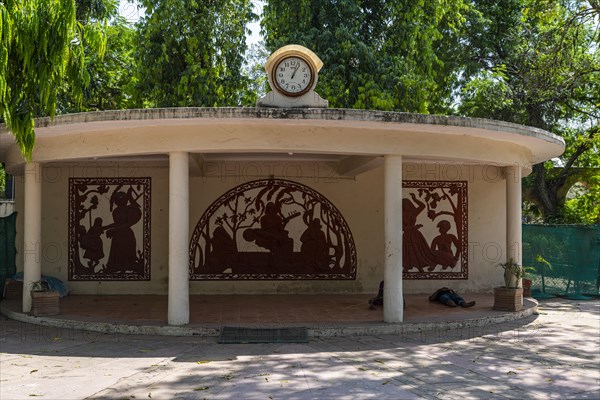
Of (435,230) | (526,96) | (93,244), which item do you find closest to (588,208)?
(526,96)

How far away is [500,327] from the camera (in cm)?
950

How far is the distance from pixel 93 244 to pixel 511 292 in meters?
7.97

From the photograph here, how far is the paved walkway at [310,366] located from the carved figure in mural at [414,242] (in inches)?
142

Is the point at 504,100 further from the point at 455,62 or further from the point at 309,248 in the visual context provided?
the point at 309,248

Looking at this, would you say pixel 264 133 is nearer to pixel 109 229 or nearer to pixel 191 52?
pixel 109 229

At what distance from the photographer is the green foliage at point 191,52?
17719 millimetres

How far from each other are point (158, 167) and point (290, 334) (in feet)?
17.9

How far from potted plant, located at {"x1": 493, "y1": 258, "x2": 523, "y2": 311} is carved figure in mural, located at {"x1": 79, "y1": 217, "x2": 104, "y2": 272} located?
7.61m

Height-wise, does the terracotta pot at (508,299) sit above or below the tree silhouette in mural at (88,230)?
below

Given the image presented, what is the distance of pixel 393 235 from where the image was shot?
30.3 feet

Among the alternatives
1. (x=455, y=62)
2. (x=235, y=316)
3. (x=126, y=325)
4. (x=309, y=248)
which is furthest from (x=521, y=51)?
(x=126, y=325)

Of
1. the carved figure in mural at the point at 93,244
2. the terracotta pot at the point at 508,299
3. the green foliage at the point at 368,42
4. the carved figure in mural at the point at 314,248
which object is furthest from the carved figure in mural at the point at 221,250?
the green foliage at the point at 368,42

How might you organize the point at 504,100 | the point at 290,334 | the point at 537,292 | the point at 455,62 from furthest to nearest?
the point at 455,62, the point at 504,100, the point at 537,292, the point at 290,334

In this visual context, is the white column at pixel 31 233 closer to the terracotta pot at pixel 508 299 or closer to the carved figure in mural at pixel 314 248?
the carved figure in mural at pixel 314 248
